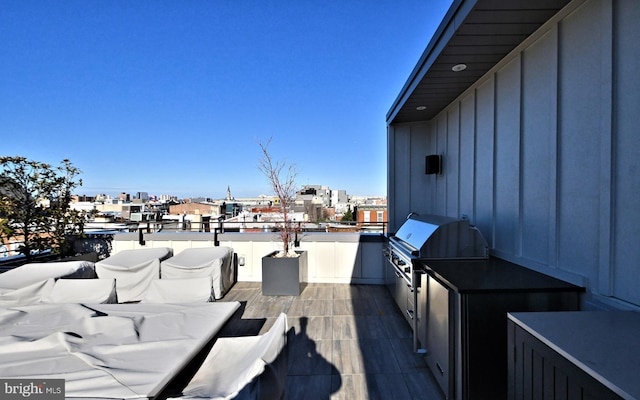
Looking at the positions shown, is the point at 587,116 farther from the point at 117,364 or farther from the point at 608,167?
the point at 117,364

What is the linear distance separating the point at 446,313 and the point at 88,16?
780 centimetres

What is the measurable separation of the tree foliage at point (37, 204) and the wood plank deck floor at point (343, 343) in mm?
3541

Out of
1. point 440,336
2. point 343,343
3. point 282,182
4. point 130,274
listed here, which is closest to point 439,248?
point 440,336

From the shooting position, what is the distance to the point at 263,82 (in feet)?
30.5

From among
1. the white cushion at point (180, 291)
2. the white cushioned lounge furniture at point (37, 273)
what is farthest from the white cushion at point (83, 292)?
the white cushioned lounge furniture at point (37, 273)

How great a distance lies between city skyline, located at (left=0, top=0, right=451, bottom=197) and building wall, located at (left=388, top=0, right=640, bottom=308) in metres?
1.11

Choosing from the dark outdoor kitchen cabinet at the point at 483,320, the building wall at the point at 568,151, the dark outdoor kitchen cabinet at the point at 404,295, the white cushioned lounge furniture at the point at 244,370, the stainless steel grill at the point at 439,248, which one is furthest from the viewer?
the dark outdoor kitchen cabinet at the point at 404,295

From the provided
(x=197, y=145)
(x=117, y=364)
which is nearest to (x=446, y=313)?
(x=117, y=364)

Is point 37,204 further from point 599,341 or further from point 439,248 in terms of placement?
point 599,341

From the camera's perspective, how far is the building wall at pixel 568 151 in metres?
1.59

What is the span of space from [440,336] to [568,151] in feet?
5.46

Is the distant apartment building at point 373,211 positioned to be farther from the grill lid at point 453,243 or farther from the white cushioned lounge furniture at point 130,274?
the white cushioned lounge furniture at point 130,274

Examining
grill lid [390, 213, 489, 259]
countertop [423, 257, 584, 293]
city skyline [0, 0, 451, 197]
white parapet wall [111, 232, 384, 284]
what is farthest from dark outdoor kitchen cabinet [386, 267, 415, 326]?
city skyline [0, 0, 451, 197]

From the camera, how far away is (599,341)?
3.68ft
